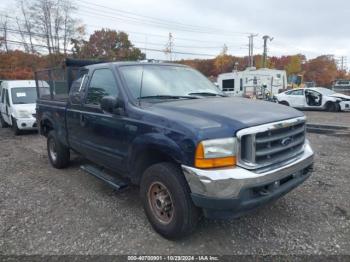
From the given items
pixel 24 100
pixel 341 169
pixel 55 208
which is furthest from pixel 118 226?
pixel 24 100

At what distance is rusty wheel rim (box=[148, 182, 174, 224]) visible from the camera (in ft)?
10.3

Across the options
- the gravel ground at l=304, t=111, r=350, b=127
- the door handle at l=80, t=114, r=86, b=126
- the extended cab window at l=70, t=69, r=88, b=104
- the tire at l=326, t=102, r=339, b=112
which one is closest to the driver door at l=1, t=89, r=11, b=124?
the extended cab window at l=70, t=69, r=88, b=104

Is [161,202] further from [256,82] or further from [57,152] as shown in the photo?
[256,82]

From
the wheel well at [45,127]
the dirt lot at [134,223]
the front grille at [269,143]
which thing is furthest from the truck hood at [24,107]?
the front grille at [269,143]

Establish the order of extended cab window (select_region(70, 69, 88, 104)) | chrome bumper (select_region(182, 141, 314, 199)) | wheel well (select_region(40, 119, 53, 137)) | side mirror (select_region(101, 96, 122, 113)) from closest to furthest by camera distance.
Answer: chrome bumper (select_region(182, 141, 314, 199))
side mirror (select_region(101, 96, 122, 113))
extended cab window (select_region(70, 69, 88, 104))
wheel well (select_region(40, 119, 53, 137))

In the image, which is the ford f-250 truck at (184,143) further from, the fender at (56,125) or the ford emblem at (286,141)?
the fender at (56,125)

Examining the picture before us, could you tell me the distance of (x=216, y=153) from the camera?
267cm

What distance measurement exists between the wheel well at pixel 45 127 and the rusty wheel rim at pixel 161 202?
3502 millimetres

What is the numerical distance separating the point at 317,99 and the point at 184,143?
55.0ft

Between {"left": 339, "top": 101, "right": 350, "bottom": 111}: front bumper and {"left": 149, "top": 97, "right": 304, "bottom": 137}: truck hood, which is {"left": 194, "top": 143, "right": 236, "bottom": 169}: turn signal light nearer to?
{"left": 149, "top": 97, "right": 304, "bottom": 137}: truck hood

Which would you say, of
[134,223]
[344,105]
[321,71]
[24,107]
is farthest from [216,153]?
[321,71]

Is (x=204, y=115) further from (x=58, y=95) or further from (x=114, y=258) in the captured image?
(x=58, y=95)

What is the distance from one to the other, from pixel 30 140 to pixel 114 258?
7497 mm

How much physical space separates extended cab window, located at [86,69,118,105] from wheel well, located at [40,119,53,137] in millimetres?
2051
